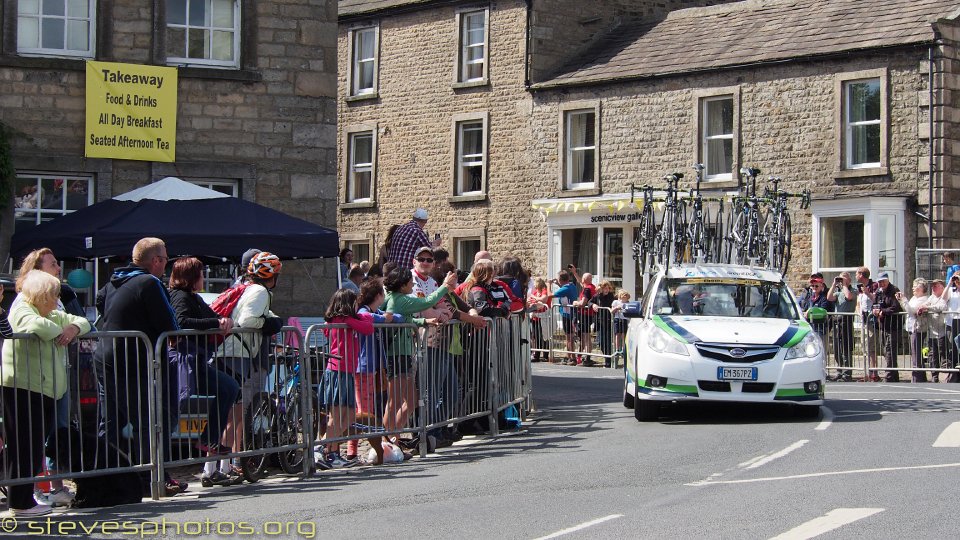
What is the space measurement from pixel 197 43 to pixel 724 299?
28.8ft

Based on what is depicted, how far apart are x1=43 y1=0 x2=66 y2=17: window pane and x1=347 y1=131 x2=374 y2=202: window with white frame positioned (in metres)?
22.4

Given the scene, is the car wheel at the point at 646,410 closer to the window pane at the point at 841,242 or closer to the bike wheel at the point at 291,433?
the bike wheel at the point at 291,433

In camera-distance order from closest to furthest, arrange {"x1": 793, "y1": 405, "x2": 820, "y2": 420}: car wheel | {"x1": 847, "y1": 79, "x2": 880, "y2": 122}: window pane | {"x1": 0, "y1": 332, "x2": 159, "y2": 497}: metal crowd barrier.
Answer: {"x1": 0, "y1": 332, "x2": 159, "y2": 497}: metal crowd barrier < {"x1": 793, "y1": 405, "x2": 820, "y2": 420}: car wheel < {"x1": 847, "y1": 79, "x2": 880, "y2": 122}: window pane

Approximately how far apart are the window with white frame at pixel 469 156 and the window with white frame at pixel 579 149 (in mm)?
3080

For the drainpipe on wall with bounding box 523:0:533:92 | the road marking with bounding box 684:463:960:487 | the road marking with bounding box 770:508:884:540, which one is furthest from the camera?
the drainpipe on wall with bounding box 523:0:533:92

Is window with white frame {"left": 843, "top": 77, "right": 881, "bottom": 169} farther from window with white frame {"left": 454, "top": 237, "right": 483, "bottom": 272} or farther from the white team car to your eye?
the white team car

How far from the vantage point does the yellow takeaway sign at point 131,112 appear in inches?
798

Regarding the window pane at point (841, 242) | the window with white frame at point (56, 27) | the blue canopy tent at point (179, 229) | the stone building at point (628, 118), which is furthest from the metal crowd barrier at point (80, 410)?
the window pane at point (841, 242)

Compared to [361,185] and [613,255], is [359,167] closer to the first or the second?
[361,185]

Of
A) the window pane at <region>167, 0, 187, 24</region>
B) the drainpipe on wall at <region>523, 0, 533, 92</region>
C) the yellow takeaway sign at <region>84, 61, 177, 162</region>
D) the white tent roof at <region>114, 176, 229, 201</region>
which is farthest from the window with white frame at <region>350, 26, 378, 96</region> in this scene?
the white tent roof at <region>114, 176, 229, 201</region>

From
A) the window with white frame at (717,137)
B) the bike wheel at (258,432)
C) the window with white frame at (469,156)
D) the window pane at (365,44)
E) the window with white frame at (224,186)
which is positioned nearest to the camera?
the bike wheel at (258,432)

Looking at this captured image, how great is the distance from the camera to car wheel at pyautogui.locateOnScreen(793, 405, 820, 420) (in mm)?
16047

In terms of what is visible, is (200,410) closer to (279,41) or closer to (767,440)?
(767,440)

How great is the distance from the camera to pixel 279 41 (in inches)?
843
